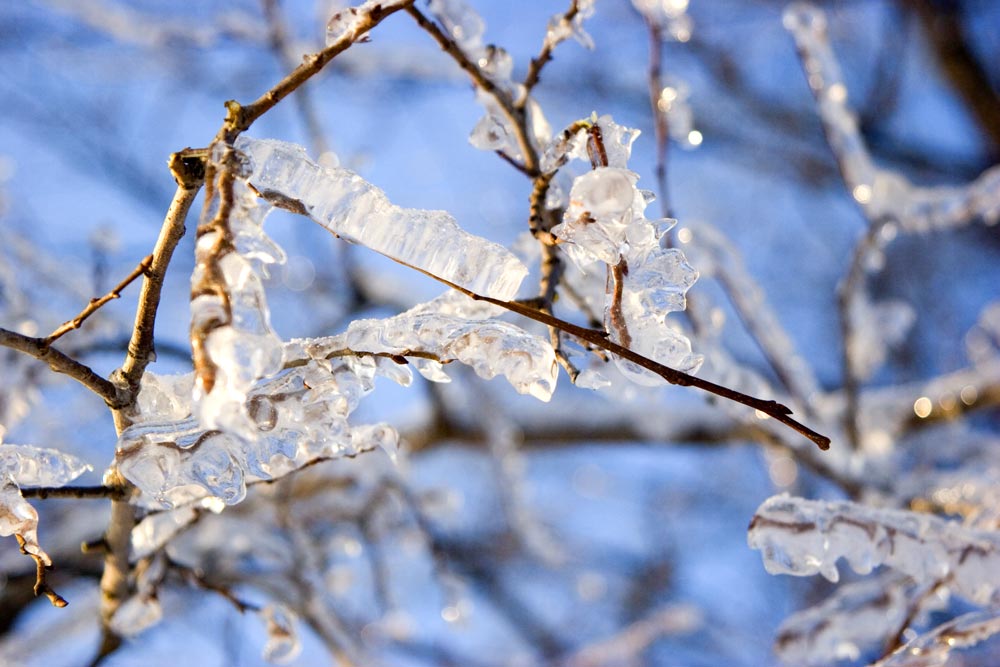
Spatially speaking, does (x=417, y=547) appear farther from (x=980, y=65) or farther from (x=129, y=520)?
(x=980, y=65)

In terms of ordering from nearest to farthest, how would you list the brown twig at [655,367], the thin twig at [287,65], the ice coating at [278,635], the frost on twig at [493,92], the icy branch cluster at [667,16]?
the brown twig at [655,367] < the frost on twig at [493,92] < the ice coating at [278,635] < the icy branch cluster at [667,16] < the thin twig at [287,65]

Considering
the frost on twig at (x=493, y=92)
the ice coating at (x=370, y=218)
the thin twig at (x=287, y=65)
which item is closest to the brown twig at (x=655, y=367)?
the ice coating at (x=370, y=218)

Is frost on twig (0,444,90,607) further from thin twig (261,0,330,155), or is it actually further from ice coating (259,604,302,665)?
thin twig (261,0,330,155)

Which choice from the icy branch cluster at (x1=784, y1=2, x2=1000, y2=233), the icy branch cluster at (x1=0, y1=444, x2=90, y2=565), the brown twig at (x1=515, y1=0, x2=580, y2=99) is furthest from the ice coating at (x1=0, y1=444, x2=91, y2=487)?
the icy branch cluster at (x1=784, y1=2, x2=1000, y2=233)

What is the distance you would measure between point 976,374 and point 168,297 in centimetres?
327

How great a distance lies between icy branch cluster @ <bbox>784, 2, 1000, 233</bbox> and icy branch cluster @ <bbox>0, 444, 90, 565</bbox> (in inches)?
62.5

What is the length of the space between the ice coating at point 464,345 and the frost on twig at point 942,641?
1.92ft

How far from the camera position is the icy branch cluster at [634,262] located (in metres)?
0.65

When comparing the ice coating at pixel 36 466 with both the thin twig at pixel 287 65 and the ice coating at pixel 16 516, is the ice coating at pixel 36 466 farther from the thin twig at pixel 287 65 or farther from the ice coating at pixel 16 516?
the thin twig at pixel 287 65

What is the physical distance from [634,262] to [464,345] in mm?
181

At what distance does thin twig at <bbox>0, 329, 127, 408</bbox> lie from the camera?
0.66 meters

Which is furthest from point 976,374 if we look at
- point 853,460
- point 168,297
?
point 168,297

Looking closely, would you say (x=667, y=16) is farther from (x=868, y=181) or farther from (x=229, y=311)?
(x=229, y=311)

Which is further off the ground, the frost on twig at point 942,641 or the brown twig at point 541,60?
the brown twig at point 541,60
